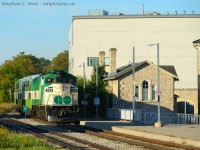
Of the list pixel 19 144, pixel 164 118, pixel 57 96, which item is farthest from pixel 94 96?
pixel 19 144

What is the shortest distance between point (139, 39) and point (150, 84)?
41.5 meters

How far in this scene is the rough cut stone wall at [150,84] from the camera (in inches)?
1774

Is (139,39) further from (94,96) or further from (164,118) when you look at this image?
(164,118)

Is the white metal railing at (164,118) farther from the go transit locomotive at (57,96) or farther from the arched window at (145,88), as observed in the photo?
the go transit locomotive at (57,96)

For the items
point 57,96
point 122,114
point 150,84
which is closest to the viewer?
point 57,96

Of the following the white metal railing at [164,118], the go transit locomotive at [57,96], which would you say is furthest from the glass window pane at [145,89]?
the go transit locomotive at [57,96]

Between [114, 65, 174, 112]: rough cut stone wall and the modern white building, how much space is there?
38.6m

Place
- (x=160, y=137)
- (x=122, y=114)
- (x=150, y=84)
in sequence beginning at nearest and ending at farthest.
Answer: (x=160, y=137) < (x=122, y=114) < (x=150, y=84)

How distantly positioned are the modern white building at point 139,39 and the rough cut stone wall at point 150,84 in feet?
A: 127

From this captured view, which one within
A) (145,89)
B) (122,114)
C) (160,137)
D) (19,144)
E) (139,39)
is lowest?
(160,137)

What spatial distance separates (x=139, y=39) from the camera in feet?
282

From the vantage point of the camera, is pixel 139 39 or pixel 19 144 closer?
pixel 19 144

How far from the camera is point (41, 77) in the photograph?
33.6 metres

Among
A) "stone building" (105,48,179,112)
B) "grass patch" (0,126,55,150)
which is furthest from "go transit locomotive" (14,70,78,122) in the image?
"stone building" (105,48,179,112)
